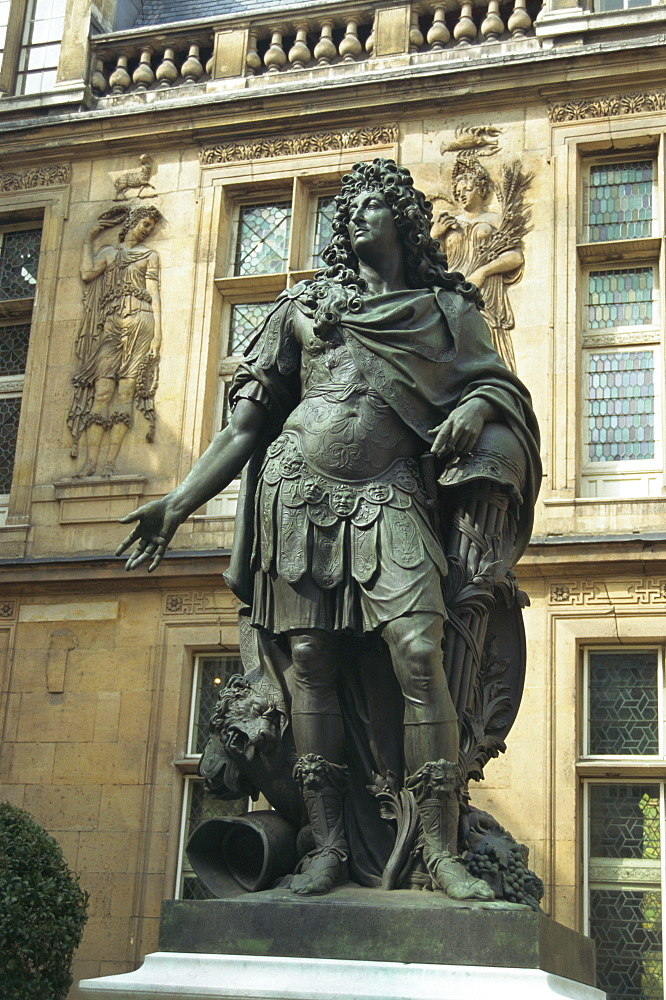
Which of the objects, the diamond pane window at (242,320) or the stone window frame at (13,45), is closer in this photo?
the diamond pane window at (242,320)

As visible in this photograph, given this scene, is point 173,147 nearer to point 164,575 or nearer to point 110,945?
point 164,575

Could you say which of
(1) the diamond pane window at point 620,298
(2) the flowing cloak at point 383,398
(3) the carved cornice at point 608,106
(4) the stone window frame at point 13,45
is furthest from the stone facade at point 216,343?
(2) the flowing cloak at point 383,398

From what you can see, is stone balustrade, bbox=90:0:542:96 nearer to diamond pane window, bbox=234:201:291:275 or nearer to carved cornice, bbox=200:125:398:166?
carved cornice, bbox=200:125:398:166

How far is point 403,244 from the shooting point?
493 cm

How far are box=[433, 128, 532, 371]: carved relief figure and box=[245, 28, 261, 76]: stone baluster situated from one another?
94.8 inches

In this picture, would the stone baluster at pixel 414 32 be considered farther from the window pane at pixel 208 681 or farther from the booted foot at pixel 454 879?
the booted foot at pixel 454 879

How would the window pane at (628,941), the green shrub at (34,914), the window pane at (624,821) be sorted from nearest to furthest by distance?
the green shrub at (34,914) < the window pane at (628,941) < the window pane at (624,821)

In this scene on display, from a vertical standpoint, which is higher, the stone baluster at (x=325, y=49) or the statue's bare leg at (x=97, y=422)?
the stone baluster at (x=325, y=49)

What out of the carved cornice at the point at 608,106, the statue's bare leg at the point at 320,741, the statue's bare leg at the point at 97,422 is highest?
the carved cornice at the point at 608,106

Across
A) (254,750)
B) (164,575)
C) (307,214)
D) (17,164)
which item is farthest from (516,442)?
(17,164)

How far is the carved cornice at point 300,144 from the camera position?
13523 millimetres

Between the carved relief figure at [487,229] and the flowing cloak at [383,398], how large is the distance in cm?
757

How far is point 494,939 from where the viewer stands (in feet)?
12.5

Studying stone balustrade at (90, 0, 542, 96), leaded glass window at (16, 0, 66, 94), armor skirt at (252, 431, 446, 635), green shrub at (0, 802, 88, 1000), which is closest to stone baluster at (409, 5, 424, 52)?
stone balustrade at (90, 0, 542, 96)
